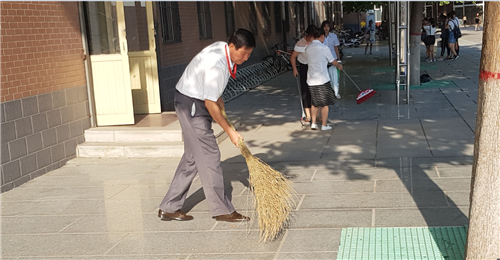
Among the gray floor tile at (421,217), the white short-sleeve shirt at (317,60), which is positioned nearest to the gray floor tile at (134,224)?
the gray floor tile at (421,217)

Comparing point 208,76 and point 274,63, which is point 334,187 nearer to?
point 208,76

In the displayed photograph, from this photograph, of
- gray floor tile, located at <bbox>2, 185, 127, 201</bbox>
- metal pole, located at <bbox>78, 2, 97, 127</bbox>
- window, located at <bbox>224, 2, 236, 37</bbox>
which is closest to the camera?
gray floor tile, located at <bbox>2, 185, 127, 201</bbox>

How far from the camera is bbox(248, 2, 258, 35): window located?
70.0 ft

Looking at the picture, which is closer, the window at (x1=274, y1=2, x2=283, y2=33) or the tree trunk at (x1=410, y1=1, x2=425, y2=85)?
the tree trunk at (x1=410, y1=1, x2=425, y2=85)

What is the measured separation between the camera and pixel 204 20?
15.7m

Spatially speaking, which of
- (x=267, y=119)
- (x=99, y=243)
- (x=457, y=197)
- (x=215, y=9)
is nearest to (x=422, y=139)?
(x=457, y=197)

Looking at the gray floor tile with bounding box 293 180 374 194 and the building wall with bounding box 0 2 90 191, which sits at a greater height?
the building wall with bounding box 0 2 90 191

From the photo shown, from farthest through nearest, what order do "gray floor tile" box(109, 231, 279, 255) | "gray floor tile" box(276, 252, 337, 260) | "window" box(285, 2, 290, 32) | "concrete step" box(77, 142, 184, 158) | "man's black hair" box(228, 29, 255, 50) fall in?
"window" box(285, 2, 290, 32), "concrete step" box(77, 142, 184, 158), "man's black hair" box(228, 29, 255, 50), "gray floor tile" box(109, 231, 279, 255), "gray floor tile" box(276, 252, 337, 260)

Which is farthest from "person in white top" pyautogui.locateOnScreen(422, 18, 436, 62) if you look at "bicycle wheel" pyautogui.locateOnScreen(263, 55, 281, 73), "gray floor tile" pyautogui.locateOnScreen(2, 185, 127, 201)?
"gray floor tile" pyautogui.locateOnScreen(2, 185, 127, 201)

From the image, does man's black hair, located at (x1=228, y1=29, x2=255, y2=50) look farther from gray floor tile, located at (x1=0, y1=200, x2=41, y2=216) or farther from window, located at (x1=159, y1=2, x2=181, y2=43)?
window, located at (x1=159, y1=2, x2=181, y2=43)

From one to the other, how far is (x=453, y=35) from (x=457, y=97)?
33.2ft

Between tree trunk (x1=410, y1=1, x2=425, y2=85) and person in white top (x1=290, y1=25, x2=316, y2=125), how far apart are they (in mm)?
5436

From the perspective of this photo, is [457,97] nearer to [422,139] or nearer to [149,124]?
[422,139]

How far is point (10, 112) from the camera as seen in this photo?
22.8 feet
